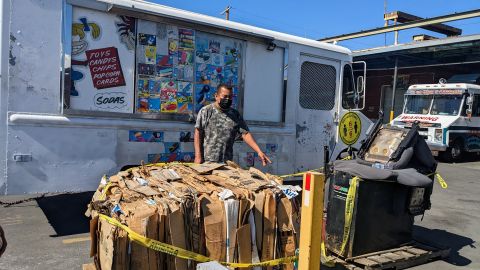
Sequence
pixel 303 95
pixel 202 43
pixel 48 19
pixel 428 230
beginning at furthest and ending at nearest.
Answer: pixel 303 95, pixel 428 230, pixel 202 43, pixel 48 19

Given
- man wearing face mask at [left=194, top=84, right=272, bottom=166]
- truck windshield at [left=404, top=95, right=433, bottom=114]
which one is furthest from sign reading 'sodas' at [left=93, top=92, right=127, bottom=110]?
truck windshield at [left=404, top=95, right=433, bottom=114]

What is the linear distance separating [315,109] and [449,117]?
36.2 feet

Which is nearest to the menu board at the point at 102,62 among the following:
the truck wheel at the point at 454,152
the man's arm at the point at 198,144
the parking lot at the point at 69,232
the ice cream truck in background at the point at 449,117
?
the man's arm at the point at 198,144

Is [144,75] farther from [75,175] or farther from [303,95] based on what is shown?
[303,95]

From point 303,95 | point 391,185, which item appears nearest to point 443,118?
point 303,95

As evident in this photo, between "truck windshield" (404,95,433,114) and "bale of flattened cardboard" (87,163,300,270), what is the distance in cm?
1512

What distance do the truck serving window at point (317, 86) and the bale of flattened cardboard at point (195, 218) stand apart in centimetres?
351

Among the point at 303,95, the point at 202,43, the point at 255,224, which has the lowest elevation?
the point at 255,224

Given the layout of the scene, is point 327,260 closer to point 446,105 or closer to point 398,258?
point 398,258

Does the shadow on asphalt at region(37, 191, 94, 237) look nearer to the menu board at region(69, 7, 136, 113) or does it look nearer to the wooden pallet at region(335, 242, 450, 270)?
the menu board at region(69, 7, 136, 113)

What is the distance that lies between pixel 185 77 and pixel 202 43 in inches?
20.7

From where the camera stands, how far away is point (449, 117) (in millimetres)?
15664

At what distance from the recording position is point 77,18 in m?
4.58

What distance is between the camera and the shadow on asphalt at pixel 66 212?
17.7 feet
